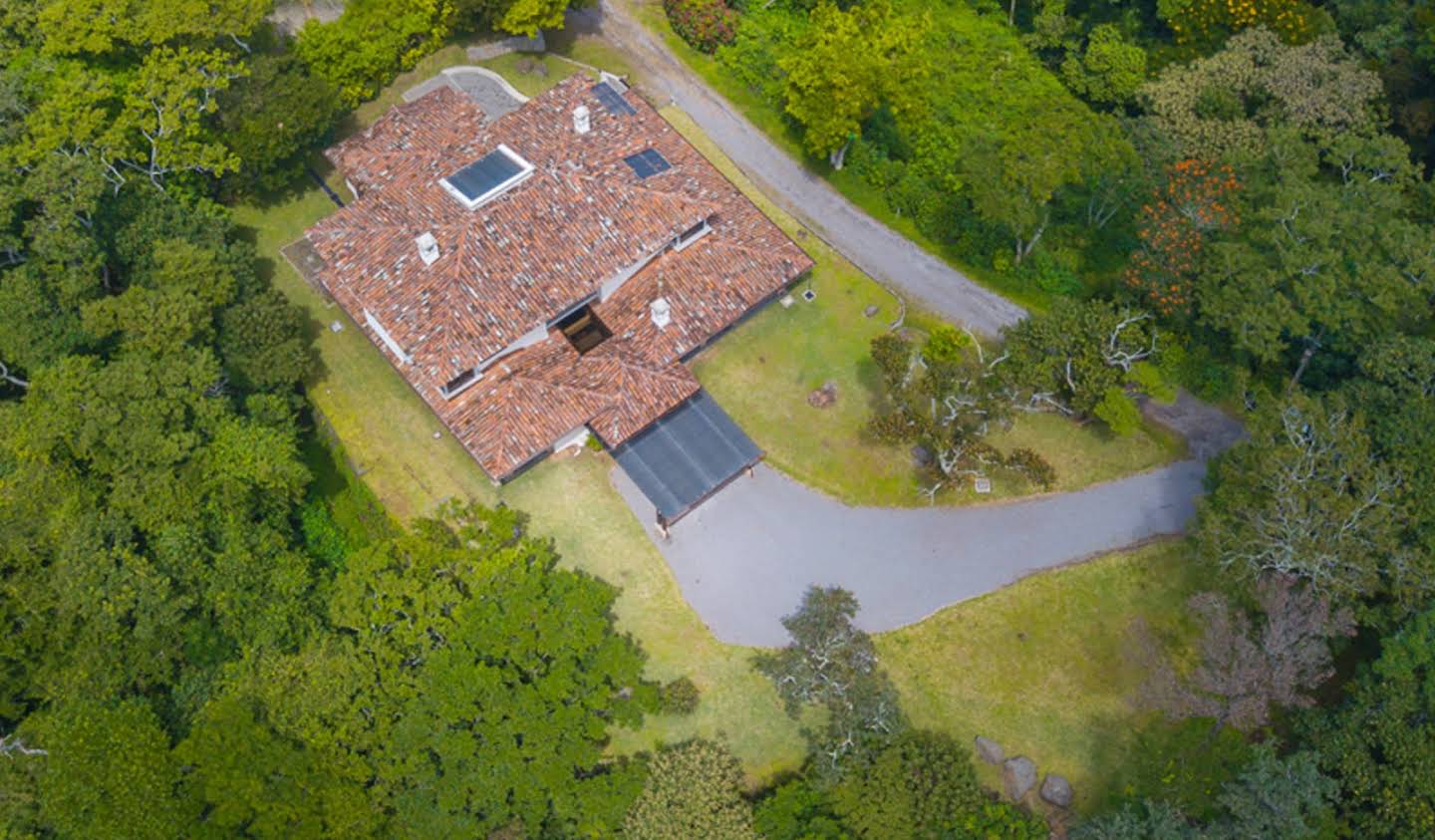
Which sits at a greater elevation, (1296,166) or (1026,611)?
(1296,166)

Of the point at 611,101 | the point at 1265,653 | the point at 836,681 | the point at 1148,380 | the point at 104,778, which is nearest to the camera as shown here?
the point at 104,778

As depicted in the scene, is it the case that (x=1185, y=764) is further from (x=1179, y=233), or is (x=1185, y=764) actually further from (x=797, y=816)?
(x=1179, y=233)

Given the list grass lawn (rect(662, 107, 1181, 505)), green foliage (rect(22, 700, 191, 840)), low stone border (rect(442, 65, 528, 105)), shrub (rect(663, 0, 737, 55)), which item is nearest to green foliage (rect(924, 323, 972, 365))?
grass lawn (rect(662, 107, 1181, 505))

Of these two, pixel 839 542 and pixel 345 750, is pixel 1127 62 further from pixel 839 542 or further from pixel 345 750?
pixel 345 750

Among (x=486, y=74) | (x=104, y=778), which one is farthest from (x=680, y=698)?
(x=486, y=74)

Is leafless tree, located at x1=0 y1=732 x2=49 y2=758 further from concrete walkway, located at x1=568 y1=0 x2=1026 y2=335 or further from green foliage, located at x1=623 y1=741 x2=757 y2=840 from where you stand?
concrete walkway, located at x1=568 y1=0 x2=1026 y2=335

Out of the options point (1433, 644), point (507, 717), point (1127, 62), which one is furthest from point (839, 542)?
point (1127, 62)
